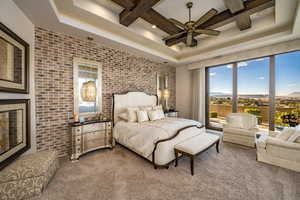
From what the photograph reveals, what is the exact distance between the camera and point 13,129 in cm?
196

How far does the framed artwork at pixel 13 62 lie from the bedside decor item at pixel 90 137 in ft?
3.85

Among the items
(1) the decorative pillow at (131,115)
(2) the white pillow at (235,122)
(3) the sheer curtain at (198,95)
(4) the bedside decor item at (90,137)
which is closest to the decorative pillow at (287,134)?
(2) the white pillow at (235,122)

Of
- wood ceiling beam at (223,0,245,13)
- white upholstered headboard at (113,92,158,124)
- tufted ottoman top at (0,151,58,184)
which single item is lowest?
tufted ottoman top at (0,151,58,184)

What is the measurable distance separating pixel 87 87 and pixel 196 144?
9.94ft

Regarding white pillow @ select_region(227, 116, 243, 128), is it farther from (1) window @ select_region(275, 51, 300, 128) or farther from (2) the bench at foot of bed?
(2) the bench at foot of bed

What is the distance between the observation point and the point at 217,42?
12.8 ft

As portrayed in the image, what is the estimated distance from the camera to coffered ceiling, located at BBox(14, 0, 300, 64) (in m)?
2.28

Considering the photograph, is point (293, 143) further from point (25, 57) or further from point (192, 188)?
point (25, 57)

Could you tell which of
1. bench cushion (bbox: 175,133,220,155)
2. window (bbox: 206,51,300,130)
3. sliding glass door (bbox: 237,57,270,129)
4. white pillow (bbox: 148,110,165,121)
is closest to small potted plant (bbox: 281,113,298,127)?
window (bbox: 206,51,300,130)

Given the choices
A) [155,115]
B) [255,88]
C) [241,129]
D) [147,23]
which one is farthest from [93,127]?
[255,88]

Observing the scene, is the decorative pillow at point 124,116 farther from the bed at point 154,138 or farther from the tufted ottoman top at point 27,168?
the tufted ottoman top at point 27,168

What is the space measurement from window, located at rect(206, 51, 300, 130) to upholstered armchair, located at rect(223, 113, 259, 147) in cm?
63

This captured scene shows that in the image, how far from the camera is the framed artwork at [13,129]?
1.74 meters

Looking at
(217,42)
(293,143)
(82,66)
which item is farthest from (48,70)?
(293,143)
